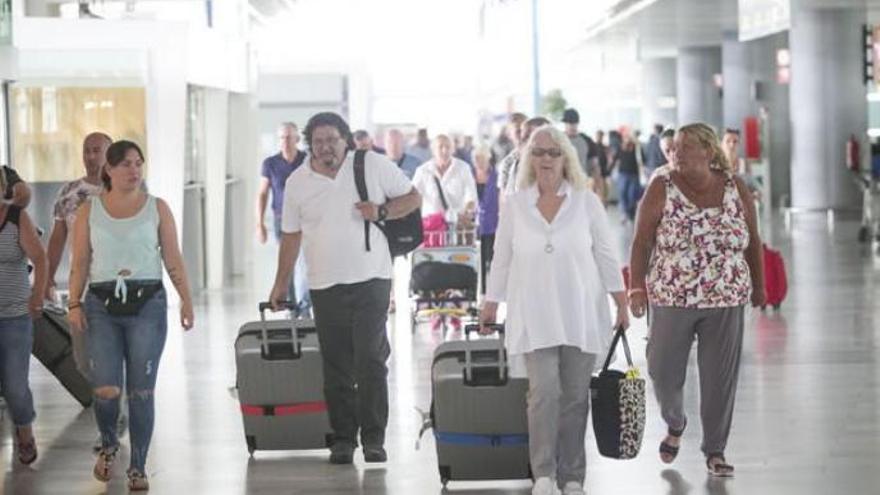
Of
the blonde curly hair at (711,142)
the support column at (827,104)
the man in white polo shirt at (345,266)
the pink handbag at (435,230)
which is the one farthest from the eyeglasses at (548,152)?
the support column at (827,104)

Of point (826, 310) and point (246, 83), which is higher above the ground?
point (246, 83)

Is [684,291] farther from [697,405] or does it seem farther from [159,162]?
[159,162]

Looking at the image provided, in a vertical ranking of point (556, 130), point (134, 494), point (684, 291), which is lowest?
point (134, 494)

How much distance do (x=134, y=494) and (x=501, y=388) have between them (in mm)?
1869

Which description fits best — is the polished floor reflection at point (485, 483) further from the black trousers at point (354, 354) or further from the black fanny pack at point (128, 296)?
the black fanny pack at point (128, 296)

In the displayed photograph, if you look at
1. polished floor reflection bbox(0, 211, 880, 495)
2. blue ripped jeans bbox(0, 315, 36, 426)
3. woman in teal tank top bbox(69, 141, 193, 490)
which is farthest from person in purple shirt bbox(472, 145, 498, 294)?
woman in teal tank top bbox(69, 141, 193, 490)

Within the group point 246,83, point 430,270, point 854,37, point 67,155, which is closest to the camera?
point 430,270

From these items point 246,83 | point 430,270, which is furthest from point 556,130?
point 246,83

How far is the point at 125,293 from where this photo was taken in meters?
9.38

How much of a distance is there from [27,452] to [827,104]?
31922 mm

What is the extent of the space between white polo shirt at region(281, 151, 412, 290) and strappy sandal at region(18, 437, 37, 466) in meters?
1.83

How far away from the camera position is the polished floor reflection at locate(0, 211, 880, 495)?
953cm

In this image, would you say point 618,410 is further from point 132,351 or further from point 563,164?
point 132,351

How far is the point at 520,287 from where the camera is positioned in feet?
28.8
